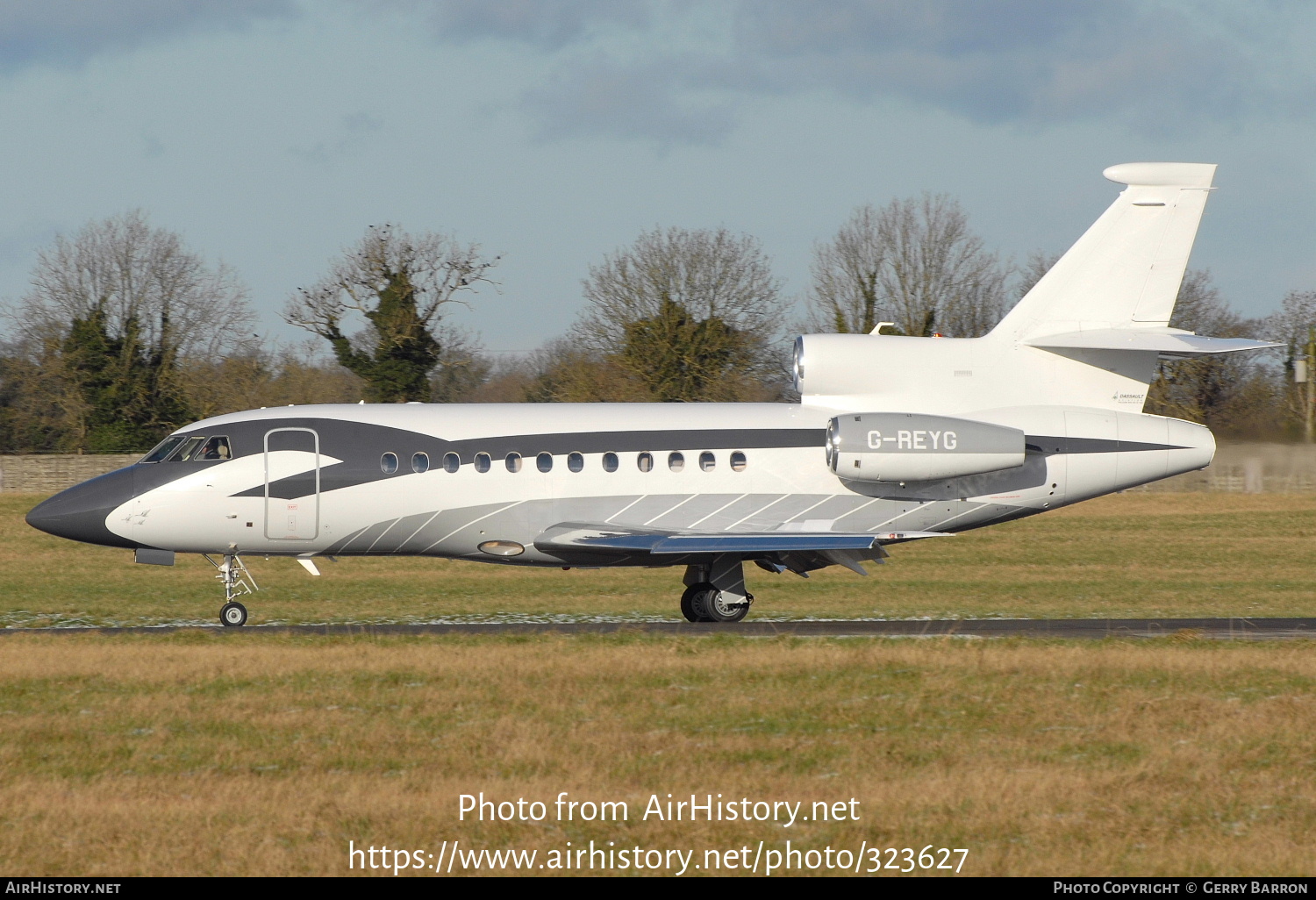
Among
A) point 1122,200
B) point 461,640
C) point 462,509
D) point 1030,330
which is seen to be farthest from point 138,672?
point 1122,200

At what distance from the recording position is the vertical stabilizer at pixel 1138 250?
22656mm

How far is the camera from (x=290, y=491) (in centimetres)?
2192

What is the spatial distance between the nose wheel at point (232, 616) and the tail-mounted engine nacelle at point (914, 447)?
9.74 metres

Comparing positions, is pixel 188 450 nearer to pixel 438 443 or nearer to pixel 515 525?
pixel 438 443

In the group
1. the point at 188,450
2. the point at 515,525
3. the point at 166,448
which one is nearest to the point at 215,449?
the point at 188,450

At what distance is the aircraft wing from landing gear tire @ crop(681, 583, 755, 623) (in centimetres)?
103

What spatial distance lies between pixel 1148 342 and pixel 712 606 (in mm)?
8208

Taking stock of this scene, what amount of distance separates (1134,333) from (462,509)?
37.0 ft

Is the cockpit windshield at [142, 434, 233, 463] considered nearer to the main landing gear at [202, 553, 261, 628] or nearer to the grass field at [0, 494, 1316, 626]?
the main landing gear at [202, 553, 261, 628]

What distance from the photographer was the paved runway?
20172 millimetres

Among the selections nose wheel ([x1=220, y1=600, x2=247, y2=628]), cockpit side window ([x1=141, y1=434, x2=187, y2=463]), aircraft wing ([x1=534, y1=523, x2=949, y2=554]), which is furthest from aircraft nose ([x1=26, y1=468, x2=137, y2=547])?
aircraft wing ([x1=534, y1=523, x2=949, y2=554])

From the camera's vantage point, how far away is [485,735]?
12219 millimetres

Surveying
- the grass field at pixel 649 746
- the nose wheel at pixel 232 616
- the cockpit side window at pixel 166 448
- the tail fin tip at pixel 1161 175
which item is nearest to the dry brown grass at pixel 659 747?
the grass field at pixel 649 746

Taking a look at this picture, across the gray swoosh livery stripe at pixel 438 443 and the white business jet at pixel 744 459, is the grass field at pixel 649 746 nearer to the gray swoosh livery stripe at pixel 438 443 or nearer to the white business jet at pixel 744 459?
the white business jet at pixel 744 459
